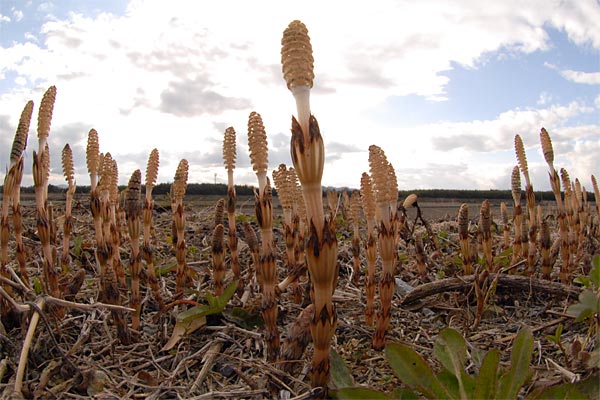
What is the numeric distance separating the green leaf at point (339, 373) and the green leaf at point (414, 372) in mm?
127

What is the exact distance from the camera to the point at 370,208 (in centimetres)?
206

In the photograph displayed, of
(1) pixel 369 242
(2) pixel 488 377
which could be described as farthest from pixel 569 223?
(2) pixel 488 377

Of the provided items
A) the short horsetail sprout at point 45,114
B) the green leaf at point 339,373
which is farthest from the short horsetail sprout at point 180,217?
the green leaf at point 339,373

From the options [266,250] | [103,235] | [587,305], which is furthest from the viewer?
[103,235]

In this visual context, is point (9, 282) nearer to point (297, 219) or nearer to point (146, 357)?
point (146, 357)

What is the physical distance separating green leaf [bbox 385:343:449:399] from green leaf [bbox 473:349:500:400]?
0.08 m

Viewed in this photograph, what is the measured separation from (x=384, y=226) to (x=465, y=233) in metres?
0.95

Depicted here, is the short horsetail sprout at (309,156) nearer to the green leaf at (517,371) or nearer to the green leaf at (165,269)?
the green leaf at (517,371)

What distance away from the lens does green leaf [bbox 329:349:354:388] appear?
4.32ft

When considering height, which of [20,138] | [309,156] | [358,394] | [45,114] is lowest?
[358,394]

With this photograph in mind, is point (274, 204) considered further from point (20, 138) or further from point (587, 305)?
point (587, 305)

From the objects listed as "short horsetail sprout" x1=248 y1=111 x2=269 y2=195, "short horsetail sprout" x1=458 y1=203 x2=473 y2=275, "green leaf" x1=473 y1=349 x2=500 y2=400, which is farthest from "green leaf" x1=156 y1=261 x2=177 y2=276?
"green leaf" x1=473 y1=349 x2=500 y2=400

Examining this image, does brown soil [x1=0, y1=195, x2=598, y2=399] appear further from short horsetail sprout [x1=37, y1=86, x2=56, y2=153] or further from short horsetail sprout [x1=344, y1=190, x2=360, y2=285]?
short horsetail sprout [x1=37, y1=86, x2=56, y2=153]

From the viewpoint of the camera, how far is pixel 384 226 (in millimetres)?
1697
